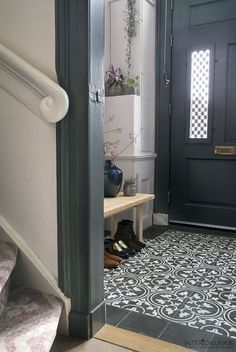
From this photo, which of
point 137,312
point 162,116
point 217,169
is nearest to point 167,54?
point 162,116

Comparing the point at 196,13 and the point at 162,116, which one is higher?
the point at 196,13

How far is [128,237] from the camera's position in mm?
2635

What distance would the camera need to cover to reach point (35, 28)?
1285 mm

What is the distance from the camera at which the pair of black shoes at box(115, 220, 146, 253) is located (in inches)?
102

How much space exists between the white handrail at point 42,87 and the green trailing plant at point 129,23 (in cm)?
203

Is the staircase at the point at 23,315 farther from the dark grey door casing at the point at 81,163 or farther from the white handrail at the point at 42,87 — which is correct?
the white handrail at the point at 42,87

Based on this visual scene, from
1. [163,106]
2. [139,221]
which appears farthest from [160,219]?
[163,106]

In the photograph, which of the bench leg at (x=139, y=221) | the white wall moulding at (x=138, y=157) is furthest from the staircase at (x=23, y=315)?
the white wall moulding at (x=138, y=157)

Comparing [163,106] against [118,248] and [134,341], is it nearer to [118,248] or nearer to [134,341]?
[118,248]

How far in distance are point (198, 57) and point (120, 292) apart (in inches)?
93.7

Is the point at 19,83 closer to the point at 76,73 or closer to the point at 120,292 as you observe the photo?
the point at 76,73

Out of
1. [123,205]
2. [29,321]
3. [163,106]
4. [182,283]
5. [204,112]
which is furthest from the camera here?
[163,106]

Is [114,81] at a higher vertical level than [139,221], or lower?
higher

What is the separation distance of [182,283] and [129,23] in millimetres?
2417
